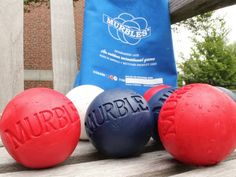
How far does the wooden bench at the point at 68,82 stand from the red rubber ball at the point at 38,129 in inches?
1.8

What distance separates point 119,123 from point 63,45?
3.69 feet

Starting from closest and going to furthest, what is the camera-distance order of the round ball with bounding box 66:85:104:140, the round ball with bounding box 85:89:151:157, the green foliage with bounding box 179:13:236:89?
the round ball with bounding box 85:89:151:157
the round ball with bounding box 66:85:104:140
the green foliage with bounding box 179:13:236:89

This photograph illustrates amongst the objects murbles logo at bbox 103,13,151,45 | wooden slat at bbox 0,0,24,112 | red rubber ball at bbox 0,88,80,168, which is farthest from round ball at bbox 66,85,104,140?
murbles logo at bbox 103,13,151,45

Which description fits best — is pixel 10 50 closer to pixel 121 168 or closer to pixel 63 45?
pixel 63 45

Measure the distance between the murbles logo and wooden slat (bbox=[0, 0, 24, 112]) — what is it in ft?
1.85

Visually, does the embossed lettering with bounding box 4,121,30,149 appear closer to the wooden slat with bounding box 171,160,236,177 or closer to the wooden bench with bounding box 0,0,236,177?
the wooden bench with bounding box 0,0,236,177

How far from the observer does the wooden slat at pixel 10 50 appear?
1816 mm

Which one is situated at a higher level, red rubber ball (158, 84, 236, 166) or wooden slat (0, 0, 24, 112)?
wooden slat (0, 0, 24, 112)

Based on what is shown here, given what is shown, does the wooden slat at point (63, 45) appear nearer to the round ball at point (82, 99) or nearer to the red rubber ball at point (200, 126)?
the round ball at point (82, 99)

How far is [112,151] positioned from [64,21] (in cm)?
122

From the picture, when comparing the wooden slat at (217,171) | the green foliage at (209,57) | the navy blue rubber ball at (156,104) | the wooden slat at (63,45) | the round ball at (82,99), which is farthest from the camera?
the green foliage at (209,57)

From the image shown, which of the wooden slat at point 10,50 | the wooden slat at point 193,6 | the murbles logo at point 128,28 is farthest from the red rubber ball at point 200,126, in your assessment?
the murbles logo at point 128,28

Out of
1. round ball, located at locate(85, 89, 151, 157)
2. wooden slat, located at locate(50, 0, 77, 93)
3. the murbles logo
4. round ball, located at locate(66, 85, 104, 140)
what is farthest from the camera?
the murbles logo

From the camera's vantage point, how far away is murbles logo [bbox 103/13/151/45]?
2.20 metres
